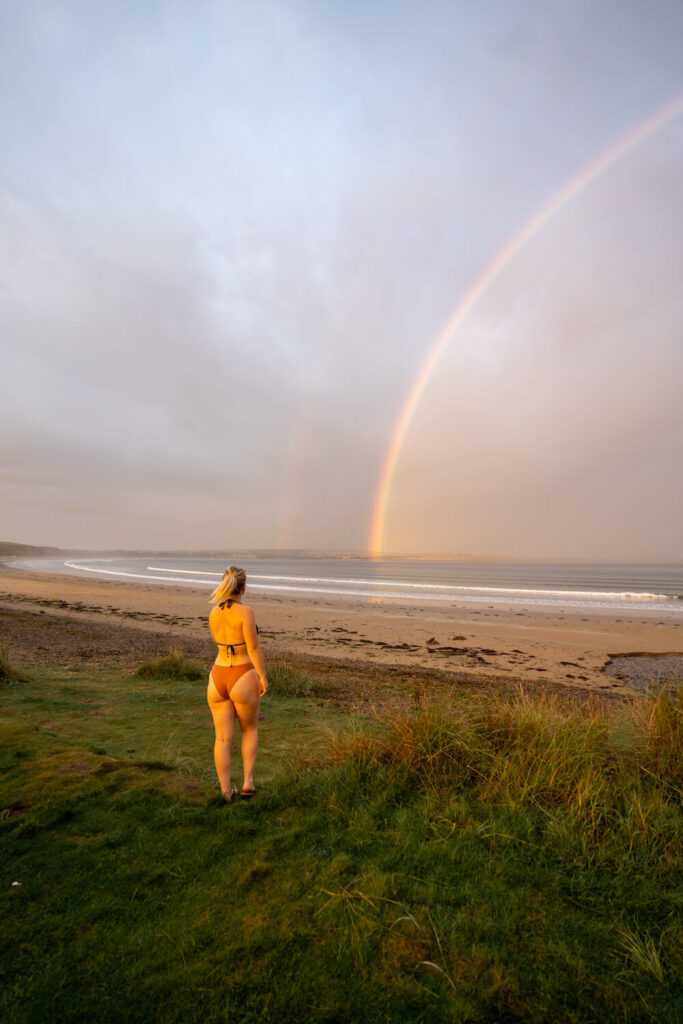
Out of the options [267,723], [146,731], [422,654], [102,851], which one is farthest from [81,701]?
[422,654]

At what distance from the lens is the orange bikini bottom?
4910 millimetres

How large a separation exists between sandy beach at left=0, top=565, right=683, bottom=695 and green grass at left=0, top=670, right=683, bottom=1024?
973 centimetres

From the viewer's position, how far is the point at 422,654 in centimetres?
1956

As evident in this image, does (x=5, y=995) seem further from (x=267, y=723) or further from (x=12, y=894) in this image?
(x=267, y=723)

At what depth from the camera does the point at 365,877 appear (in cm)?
354

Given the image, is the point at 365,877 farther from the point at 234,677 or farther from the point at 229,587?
the point at 229,587

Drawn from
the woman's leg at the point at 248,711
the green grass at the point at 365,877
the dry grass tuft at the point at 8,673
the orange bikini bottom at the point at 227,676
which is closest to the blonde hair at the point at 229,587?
the orange bikini bottom at the point at 227,676

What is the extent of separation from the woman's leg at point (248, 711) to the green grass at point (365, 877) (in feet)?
1.19

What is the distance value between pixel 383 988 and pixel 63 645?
15.8 metres

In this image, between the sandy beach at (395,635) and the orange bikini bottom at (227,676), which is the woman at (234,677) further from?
the sandy beach at (395,635)

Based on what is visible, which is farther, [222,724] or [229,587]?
[222,724]

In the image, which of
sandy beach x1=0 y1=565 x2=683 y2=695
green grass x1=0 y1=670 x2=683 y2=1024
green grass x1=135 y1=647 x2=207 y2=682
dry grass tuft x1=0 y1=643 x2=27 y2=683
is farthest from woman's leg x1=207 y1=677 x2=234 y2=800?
sandy beach x1=0 y1=565 x2=683 y2=695

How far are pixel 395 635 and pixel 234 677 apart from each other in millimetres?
19862

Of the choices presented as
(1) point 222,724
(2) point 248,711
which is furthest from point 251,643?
(1) point 222,724
